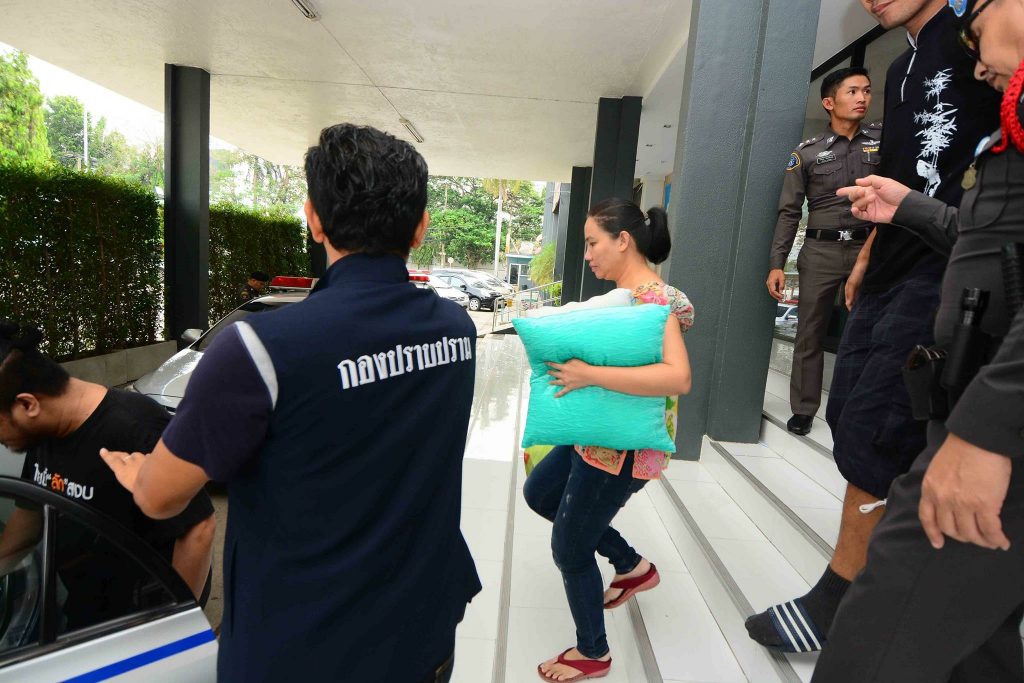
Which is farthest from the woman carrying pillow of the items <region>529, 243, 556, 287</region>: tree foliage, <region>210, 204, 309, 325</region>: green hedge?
<region>529, 243, 556, 287</region>: tree foliage

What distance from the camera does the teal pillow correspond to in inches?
65.4

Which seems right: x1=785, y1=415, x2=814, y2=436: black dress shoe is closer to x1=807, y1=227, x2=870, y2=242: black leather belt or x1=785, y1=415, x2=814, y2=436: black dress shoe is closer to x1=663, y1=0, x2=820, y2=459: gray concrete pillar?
x1=663, y1=0, x2=820, y2=459: gray concrete pillar

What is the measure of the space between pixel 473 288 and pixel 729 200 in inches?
790

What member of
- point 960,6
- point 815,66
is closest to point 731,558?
point 960,6

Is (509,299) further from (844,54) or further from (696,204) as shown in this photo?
(696,204)

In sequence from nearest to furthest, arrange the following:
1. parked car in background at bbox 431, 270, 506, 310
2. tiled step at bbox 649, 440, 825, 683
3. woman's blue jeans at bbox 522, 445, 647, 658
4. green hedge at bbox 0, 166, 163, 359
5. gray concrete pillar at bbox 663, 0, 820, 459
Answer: woman's blue jeans at bbox 522, 445, 647, 658 < tiled step at bbox 649, 440, 825, 683 < gray concrete pillar at bbox 663, 0, 820, 459 < green hedge at bbox 0, 166, 163, 359 < parked car in background at bbox 431, 270, 506, 310

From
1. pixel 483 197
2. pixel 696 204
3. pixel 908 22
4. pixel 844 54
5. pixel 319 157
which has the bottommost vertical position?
pixel 319 157

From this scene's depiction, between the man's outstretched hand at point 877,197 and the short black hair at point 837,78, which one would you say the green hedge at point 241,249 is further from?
the man's outstretched hand at point 877,197

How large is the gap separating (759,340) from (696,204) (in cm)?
95

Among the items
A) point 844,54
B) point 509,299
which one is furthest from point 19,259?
point 509,299

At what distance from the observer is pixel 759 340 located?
355 centimetres

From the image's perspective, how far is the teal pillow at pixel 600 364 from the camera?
65.4 inches

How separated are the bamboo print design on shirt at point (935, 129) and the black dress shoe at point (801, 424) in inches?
78.0

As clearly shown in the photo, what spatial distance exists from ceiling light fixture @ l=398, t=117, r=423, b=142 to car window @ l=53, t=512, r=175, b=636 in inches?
383
